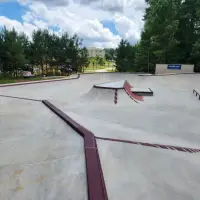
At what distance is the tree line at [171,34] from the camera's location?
2187cm

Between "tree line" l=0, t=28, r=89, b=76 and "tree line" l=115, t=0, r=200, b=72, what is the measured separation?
Result: 10.1 metres

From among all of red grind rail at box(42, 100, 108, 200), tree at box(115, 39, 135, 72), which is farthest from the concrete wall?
red grind rail at box(42, 100, 108, 200)

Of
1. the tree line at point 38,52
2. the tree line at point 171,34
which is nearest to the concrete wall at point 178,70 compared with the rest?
the tree line at point 171,34

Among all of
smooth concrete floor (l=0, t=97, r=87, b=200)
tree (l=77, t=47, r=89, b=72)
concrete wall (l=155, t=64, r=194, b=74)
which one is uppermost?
tree (l=77, t=47, r=89, b=72)

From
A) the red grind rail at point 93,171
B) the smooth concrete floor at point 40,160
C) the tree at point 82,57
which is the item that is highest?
the tree at point 82,57

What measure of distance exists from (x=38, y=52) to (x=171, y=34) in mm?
17533

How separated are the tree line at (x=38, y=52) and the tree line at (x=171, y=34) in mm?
10055

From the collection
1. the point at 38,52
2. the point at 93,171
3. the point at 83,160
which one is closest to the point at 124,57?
the point at 38,52

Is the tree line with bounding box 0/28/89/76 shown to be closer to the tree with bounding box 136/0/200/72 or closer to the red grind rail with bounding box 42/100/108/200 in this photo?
the tree with bounding box 136/0/200/72

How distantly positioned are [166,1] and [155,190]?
24.5 m

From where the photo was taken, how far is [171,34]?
22.1 m

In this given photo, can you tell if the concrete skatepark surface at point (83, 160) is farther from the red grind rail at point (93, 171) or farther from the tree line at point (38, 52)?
the tree line at point (38, 52)

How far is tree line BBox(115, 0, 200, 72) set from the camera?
21.9 metres

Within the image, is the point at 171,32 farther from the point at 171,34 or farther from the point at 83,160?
the point at 83,160
